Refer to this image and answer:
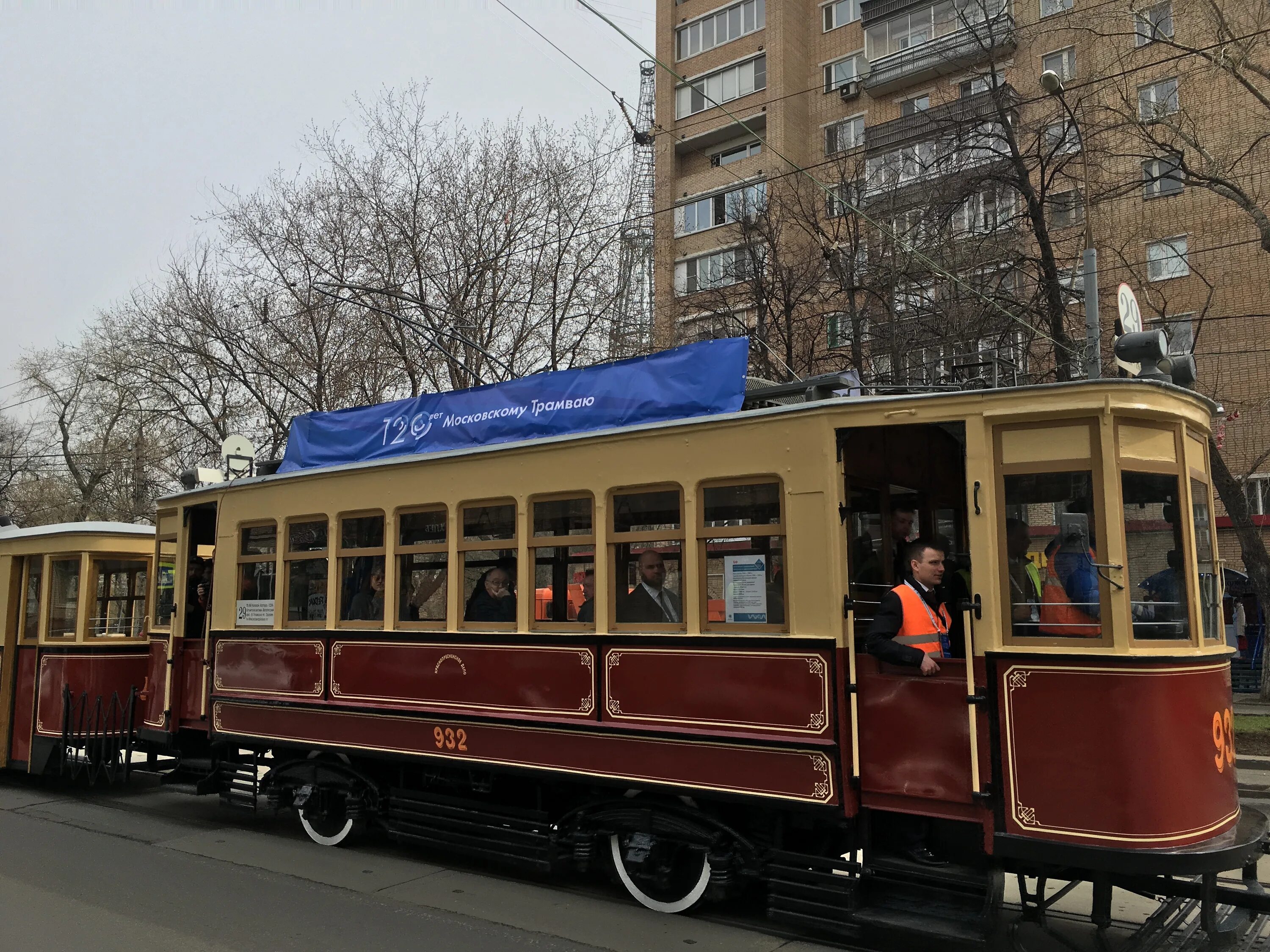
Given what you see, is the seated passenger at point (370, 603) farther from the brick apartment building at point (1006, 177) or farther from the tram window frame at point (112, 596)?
the brick apartment building at point (1006, 177)

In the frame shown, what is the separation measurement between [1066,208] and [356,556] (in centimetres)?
1140

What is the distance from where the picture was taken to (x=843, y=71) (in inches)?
1345

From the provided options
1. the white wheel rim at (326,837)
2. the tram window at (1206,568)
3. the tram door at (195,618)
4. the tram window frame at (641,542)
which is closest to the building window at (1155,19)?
the tram window at (1206,568)

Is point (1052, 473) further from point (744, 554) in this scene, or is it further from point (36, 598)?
point (36, 598)

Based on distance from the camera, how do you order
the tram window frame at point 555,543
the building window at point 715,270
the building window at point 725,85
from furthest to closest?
1. the building window at point 725,85
2. the building window at point 715,270
3. the tram window frame at point 555,543

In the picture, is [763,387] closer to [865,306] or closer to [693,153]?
[865,306]

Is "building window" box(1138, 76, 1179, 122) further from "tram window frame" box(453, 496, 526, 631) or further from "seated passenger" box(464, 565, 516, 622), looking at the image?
"seated passenger" box(464, 565, 516, 622)

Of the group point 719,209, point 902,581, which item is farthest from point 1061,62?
point 902,581

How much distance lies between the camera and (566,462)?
686 centimetres

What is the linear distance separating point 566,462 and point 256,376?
17.6m

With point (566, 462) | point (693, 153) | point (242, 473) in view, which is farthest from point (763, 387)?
point (693, 153)

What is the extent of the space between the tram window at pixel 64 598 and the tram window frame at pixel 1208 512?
1030 centimetres

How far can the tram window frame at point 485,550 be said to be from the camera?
7035mm

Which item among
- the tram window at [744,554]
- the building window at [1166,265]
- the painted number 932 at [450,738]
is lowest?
the painted number 932 at [450,738]
